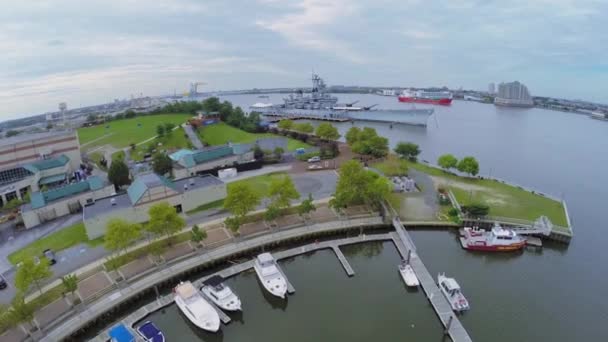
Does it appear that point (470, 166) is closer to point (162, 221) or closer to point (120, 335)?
point (162, 221)

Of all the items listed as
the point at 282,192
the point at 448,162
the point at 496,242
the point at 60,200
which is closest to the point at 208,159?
the point at 60,200

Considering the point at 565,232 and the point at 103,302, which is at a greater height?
the point at 565,232

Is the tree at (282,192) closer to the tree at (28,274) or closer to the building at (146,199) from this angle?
the building at (146,199)

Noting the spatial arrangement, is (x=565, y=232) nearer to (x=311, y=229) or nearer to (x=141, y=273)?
(x=311, y=229)

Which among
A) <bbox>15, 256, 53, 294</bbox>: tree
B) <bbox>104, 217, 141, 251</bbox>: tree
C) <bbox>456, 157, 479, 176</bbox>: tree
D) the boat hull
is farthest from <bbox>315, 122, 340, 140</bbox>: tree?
the boat hull

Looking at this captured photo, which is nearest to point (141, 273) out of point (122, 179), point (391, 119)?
point (122, 179)
